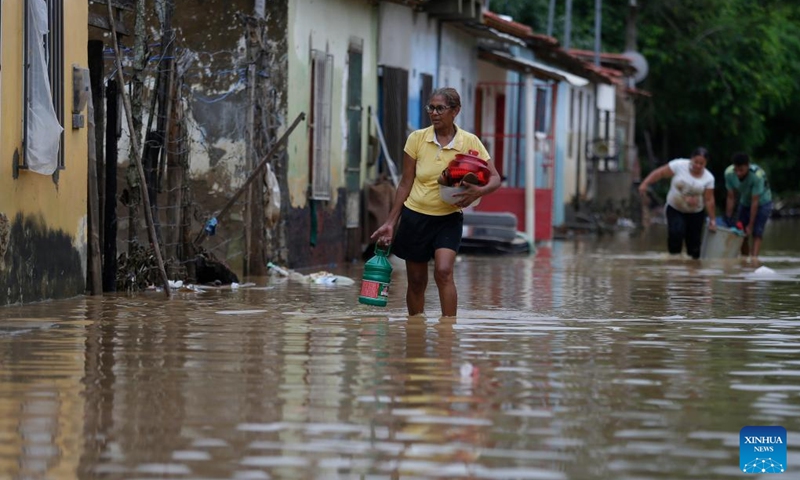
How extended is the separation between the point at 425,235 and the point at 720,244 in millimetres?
11492

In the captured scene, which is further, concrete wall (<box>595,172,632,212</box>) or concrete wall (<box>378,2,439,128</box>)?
concrete wall (<box>595,172,632,212</box>)

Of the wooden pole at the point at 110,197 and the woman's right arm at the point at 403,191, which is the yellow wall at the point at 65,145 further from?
the woman's right arm at the point at 403,191

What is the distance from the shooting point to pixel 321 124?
19.0 m

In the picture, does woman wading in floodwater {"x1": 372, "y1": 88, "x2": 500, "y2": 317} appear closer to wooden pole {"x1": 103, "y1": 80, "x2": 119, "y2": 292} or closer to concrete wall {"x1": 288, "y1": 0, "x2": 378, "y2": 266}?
wooden pole {"x1": 103, "y1": 80, "x2": 119, "y2": 292}

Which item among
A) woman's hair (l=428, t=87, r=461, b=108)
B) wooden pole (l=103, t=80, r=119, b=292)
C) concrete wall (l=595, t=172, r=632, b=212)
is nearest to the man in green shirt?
wooden pole (l=103, t=80, r=119, b=292)

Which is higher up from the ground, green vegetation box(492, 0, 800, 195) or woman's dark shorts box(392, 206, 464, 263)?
green vegetation box(492, 0, 800, 195)

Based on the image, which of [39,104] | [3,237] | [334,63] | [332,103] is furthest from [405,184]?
[334,63]

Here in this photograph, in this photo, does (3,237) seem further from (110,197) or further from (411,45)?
(411,45)

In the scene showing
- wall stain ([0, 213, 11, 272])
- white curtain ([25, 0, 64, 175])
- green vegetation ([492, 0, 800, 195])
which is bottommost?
wall stain ([0, 213, 11, 272])

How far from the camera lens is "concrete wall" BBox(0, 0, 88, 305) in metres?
11.4

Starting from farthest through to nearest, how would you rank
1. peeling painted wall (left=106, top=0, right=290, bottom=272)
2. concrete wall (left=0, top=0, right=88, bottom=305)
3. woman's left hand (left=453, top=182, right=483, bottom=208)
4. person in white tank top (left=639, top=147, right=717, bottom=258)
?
person in white tank top (left=639, top=147, right=717, bottom=258) < peeling painted wall (left=106, top=0, right=290, bottom=272) < concrete wall (left=0, top=0, right=88, bottom=305) < woman's left hand (left=453, top=182, right=483, bottom=208)

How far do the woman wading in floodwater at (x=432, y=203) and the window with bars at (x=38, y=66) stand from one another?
280 centimetres

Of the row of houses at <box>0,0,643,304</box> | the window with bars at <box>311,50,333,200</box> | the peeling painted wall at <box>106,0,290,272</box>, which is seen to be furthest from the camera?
the window with bars at <box>311,50,333,200</box>

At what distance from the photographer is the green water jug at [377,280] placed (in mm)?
10977
